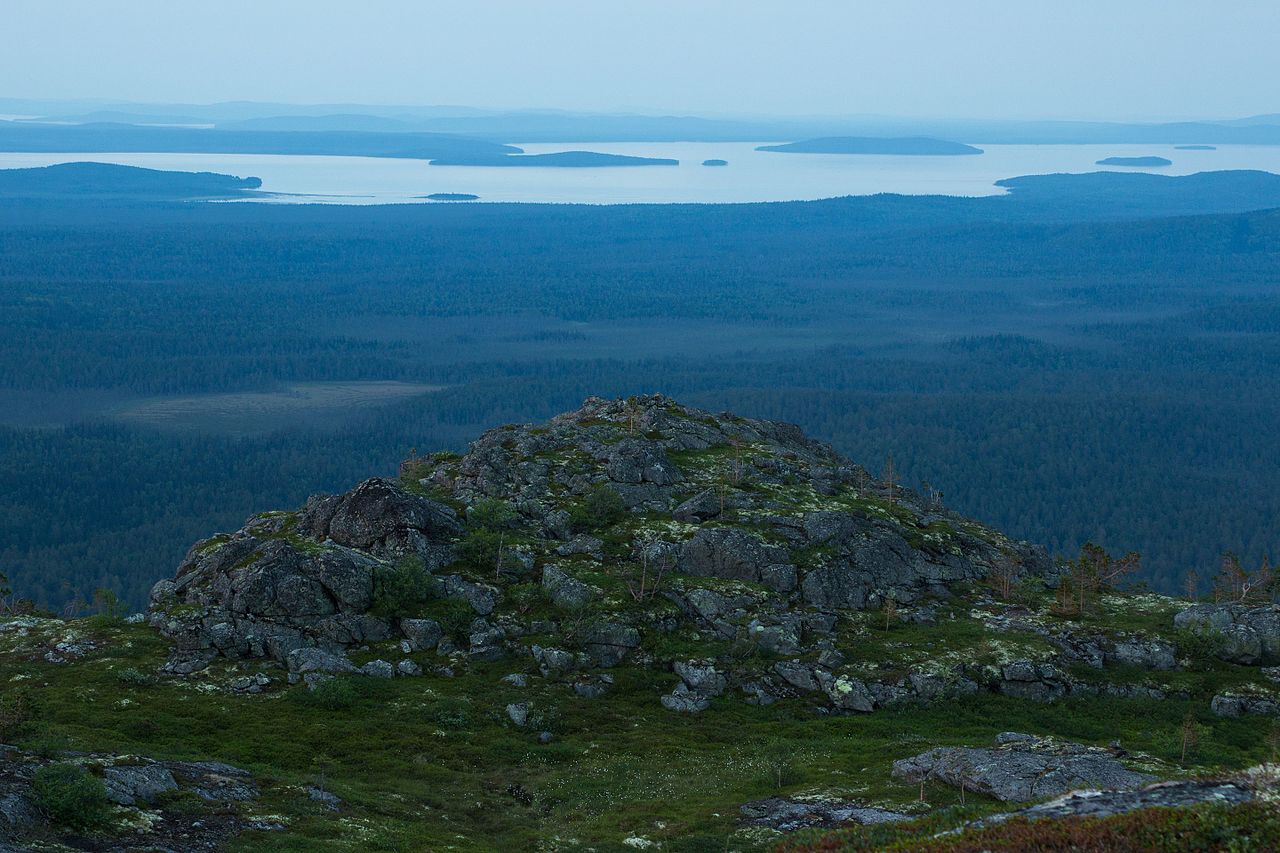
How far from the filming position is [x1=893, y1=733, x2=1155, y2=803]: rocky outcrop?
3553 centimetres

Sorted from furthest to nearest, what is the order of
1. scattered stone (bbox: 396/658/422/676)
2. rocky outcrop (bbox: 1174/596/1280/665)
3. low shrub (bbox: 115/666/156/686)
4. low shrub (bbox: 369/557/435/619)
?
1. rocky outcrop (bbox: 1174/596/1280/665)
2. low shrub (bbox: 369/557/435/619)
3. scattered stone (bbox: 396/658/422/676)
4. low shrub (bbox: 115/666/156/686)

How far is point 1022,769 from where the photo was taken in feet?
122

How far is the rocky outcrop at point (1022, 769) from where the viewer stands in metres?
35.5

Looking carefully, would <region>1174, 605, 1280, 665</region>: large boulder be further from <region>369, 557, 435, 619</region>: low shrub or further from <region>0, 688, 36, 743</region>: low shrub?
<region>0, 688, 36, 743</region>: low shrub

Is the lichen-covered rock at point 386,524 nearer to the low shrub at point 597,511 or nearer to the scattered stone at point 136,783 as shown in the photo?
the low shrub at point 597,511

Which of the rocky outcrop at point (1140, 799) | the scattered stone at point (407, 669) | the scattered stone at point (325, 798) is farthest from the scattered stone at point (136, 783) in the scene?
the rocky outcrop at point (1140, 799)

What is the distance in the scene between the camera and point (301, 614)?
52.6 meters

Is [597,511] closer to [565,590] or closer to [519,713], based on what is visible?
[565,590]

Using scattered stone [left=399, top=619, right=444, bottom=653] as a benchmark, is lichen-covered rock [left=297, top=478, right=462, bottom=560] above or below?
above

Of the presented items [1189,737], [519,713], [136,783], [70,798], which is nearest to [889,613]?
[1189,737]

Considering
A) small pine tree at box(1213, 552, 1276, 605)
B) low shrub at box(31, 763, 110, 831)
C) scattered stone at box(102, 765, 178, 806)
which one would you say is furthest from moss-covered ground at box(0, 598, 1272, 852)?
small pine tree at box(1213, 552, 1276, 605)

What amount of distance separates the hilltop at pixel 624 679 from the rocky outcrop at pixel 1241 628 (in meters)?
0.14

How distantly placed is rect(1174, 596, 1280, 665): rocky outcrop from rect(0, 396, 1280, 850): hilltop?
0.47ft

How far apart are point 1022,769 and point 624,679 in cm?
1890
